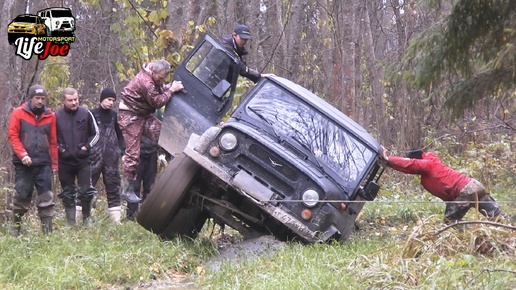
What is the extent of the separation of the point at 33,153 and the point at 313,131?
3213mm

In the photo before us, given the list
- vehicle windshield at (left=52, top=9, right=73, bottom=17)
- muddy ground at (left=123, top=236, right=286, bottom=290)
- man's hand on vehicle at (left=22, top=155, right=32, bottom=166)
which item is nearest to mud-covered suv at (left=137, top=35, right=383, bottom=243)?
muddy ground at (left=123, top=236, right=286, bottom=290)

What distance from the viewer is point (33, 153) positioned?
8.47 meters

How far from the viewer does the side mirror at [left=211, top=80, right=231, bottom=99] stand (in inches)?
359

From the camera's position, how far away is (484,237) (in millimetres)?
6570

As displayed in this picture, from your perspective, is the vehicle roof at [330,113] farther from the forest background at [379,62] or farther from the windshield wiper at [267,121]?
the forest background at [379,62]

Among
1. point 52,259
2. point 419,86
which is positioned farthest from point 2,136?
point 419,86

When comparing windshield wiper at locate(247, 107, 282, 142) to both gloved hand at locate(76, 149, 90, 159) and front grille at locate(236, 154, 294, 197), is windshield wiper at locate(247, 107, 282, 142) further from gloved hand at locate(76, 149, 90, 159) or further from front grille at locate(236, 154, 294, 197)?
gloved hand at locate(76, 149, 90, 159)

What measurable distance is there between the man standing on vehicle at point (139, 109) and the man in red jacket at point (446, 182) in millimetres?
2928

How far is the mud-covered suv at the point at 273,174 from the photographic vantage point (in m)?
7.68

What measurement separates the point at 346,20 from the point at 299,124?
8.61 m

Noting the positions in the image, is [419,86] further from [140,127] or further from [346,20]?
[346,20]

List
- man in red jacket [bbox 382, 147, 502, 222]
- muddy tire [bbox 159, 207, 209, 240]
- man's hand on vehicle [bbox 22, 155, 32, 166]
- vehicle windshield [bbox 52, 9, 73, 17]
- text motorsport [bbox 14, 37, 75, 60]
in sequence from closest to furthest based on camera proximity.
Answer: muddy tire [bbox 159, 207, 209, 240]
man's hand on vehicle [bbox 22, 155, 32, 166]
man in red jacket [bbox 382, 147, 502, 222]
text motorsport [bbox 14, 37, 75, 60]
vehicle windshield [bbox 52, 9, 73, 17]

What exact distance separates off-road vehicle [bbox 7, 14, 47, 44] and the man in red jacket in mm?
6742

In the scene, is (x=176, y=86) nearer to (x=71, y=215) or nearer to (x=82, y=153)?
(x=82, y=153)
